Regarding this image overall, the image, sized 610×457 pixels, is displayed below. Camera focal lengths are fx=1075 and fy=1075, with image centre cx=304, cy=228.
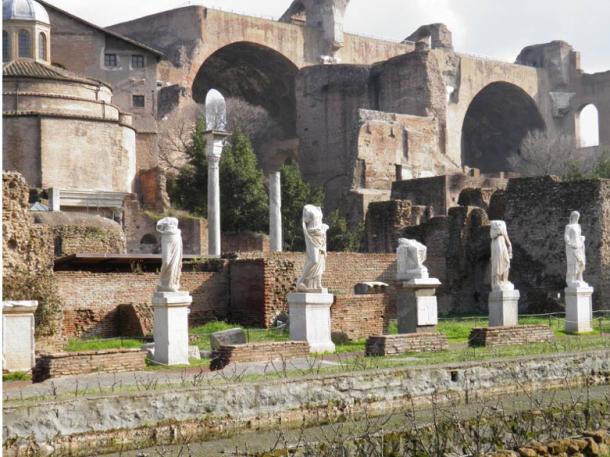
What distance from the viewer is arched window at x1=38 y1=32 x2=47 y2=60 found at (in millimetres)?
43713

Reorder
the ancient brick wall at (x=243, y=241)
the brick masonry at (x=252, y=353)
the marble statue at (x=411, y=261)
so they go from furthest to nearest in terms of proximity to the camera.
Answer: the ancient brick wall at (x=243, y=241) < the marble statue at (x=411, y=261) < the brick masonry at (x=252, y=353)

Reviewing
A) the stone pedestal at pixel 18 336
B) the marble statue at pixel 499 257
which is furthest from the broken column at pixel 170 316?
the marble statue at pixel 499 257

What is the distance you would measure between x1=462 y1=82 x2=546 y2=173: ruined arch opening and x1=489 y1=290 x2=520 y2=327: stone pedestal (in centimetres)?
5169

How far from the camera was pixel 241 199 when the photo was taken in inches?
1644

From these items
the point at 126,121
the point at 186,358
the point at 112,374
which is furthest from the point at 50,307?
the point at 126,121

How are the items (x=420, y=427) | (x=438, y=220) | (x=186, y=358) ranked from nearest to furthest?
(x=420, y=427) → (x=186, y=358) → (x=438, y=220)

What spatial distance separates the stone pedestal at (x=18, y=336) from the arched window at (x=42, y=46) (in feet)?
100.0

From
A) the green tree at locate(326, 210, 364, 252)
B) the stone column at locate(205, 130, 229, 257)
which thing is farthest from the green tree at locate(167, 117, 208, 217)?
the stone column at locate(205, 130, 229, 257)

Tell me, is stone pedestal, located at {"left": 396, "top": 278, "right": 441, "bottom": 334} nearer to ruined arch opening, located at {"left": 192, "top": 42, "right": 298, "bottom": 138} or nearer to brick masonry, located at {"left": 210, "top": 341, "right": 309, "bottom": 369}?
brick masonry, located at {"left": 210, "top": 341, "right": 309, "bottom": 369}

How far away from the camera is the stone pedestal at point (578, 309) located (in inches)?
828

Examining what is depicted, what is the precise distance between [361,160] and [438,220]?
16252 millimetres

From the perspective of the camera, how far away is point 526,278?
2953cm

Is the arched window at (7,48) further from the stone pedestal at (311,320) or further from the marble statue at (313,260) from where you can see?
the stone pedestal at (311,320)

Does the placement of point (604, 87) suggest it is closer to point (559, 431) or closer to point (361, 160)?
point (361, 160)
